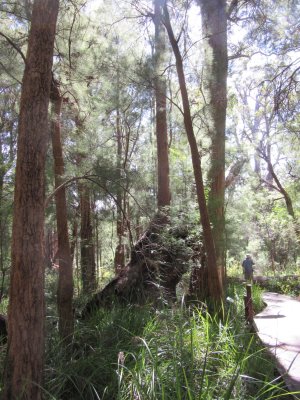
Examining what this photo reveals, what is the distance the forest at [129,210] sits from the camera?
12.8 ft

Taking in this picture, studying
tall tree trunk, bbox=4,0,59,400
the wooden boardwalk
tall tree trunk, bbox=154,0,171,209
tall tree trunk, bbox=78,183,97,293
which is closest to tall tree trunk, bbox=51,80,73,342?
tall tree trunk, bbox=154,0,171,209

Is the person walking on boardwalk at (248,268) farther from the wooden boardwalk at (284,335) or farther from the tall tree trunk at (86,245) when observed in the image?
the tall tree trunk at (86,245)

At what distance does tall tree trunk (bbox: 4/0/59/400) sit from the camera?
3.79 m

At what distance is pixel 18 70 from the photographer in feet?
24.1

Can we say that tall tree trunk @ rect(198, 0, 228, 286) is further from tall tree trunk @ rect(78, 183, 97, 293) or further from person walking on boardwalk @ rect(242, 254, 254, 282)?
person walking on boardwalk @ rect(242, 254, 254, 282)

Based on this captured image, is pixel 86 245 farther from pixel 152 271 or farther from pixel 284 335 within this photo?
pixel 284 335

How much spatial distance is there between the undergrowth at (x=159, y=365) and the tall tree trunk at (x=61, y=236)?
1039 millimetres

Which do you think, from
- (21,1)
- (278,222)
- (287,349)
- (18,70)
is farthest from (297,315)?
(278,222)

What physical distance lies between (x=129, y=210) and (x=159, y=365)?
394 inches

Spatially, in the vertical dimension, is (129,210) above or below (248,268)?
above

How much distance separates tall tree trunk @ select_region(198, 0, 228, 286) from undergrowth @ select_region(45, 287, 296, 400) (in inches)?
107

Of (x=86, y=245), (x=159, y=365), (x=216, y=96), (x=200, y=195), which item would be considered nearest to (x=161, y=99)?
(x=216, y=96)

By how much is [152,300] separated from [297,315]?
10.2 feet

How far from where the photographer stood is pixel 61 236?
25.8 feet
